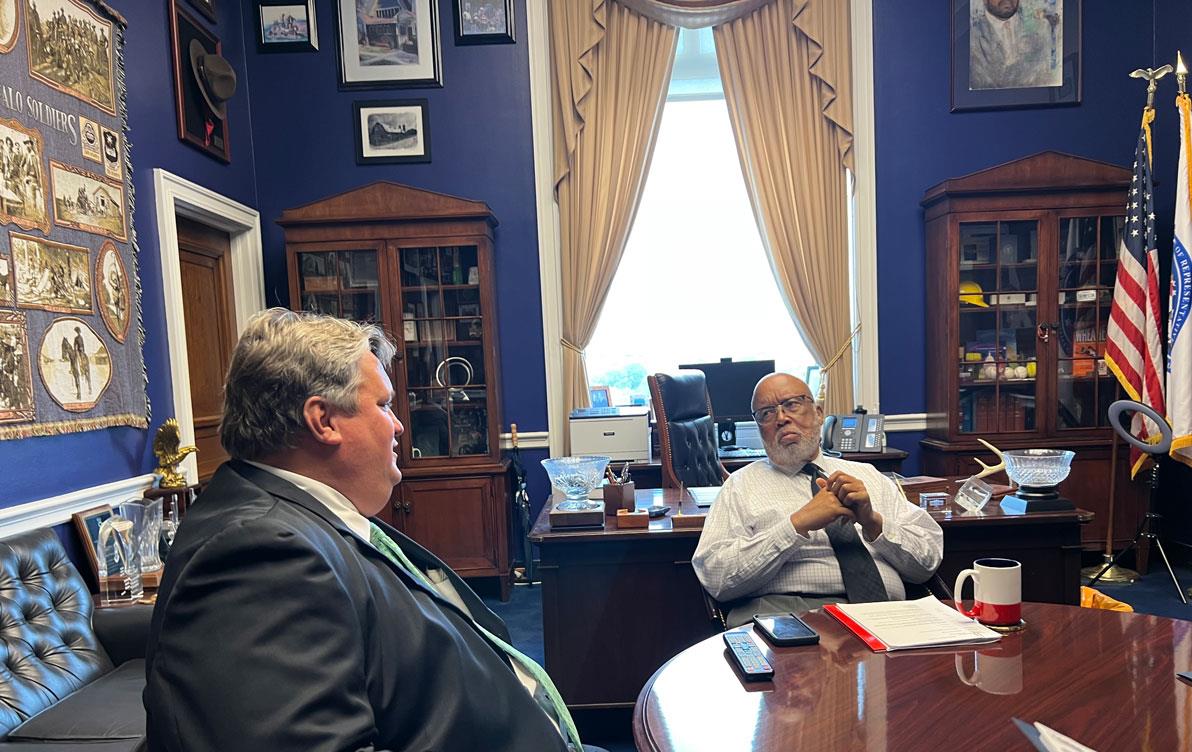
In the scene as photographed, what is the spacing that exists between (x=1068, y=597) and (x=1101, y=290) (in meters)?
2.50

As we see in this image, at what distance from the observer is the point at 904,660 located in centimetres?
125

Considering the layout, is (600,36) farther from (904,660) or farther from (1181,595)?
(1181,595)

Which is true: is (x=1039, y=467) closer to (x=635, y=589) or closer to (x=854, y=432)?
(x=635, y=589)

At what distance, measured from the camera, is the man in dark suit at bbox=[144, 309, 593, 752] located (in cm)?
76

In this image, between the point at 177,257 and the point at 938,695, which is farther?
the point at 177,257

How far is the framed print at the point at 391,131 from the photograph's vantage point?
437cm

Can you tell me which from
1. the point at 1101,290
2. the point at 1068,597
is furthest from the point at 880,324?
the point at 1068,597

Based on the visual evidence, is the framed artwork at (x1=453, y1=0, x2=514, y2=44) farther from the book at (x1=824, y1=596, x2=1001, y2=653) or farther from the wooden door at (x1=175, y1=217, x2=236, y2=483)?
the book at (x1=824, y1=596, x2=1001, y2=653)

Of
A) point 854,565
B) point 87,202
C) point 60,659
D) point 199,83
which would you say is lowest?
point 60,659

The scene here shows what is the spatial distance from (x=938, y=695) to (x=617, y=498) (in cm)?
145

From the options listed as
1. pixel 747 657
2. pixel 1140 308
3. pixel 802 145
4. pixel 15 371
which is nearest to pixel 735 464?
pixel 802 145

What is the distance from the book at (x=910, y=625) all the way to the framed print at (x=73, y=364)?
8.67 feet

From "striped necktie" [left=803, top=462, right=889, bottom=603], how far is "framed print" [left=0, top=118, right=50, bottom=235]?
2.77 m

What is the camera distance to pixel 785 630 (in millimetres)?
1393
